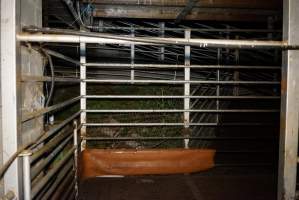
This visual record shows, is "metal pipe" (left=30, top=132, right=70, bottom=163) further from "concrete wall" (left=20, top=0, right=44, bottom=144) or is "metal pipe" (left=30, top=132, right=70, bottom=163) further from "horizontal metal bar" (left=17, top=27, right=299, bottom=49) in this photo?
"horizontal metal bar" (left=17, top=27, right=299, bottom=49)

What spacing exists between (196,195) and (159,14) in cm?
244

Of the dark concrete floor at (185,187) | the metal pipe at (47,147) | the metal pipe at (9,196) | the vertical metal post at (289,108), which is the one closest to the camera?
the metal pipe at (9,196)

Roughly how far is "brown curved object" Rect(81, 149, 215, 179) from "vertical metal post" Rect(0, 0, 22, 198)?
8.68ft

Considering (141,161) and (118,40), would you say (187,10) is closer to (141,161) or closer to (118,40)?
(141,161)

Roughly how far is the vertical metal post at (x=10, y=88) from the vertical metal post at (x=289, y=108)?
127 cm

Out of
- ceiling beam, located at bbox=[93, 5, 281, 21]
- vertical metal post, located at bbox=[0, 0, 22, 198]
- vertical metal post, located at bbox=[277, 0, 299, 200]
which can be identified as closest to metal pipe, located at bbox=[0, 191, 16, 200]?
vertical metal post, located at bbox=[0, 0, 22, 198]

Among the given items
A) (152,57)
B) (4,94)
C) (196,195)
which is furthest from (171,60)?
(4,94)

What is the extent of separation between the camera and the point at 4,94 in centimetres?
132

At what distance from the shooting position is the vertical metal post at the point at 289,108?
4.46 feet

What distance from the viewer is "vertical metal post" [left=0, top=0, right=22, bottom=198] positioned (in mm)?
1300

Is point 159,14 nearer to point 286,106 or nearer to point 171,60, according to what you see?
point 171,60

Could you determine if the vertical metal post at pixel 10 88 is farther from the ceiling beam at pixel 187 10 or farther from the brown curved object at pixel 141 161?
the brown curved object at pixel 141 161

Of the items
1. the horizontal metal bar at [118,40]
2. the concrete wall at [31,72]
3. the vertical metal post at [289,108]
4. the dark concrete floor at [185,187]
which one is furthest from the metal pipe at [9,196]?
the dark concrete floor at [185,187]

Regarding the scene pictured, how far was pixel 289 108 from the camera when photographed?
54.7 inches
